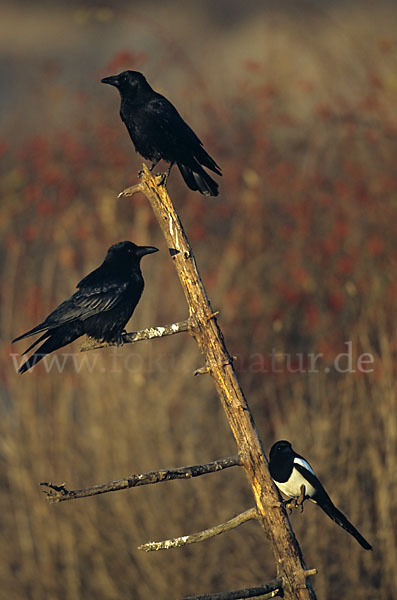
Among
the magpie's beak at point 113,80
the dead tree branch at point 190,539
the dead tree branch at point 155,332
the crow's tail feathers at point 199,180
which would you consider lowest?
the dead tree branch at point 190,539

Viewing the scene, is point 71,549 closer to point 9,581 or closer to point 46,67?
point 9,581

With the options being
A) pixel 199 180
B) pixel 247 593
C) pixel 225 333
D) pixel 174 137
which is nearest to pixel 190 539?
pixel 247 593

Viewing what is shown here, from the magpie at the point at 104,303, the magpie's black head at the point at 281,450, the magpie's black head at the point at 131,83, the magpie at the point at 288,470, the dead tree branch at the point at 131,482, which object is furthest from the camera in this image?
the magpie's black head at the point at 131,83

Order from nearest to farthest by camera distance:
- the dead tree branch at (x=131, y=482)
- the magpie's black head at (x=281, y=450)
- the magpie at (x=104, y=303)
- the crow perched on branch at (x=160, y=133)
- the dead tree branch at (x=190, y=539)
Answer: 1. the dead tree branch at (x=131, y=482)
2. the dead tree branch at (x=190, y=539)
3. the magpie at (x=104, y=303)
4. the magpie's black head at (x=281, y=450)
5. the crow perched on branch at (x=160, y=133)

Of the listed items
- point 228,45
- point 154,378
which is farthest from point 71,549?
point 228,45

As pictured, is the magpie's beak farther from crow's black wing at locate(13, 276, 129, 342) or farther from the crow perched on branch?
crow's black wing at locate(13, 276, 129, 342)

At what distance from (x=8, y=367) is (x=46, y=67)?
3.64 metres

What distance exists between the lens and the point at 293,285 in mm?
7309

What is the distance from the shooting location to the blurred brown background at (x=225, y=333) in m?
5.14

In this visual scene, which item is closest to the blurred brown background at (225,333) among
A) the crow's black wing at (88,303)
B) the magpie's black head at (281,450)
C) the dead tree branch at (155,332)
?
the magpie's black head at (281,450)

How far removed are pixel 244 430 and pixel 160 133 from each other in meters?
1.97

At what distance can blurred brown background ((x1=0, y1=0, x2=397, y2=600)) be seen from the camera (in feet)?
16.9

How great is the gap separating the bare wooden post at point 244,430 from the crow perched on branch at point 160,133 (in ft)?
4.03

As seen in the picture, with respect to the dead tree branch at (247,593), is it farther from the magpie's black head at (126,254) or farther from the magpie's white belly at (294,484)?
the magpie's black head at (126,254)
